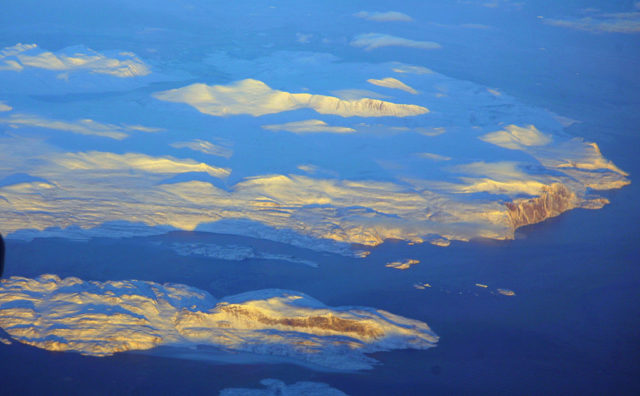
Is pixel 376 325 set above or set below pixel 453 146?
below

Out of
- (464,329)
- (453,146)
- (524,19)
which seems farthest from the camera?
(524,19)

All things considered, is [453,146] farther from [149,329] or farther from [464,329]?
[149,329]

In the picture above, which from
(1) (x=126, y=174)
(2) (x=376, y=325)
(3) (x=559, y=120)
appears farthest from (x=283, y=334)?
(3) (x=559, y=120)

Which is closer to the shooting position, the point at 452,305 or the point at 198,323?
the point at 198,323

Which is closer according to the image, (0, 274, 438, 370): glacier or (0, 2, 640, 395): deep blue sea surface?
(0, 2, 640, 395): deep blue sea surface

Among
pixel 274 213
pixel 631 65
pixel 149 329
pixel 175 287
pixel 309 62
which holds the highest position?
pixel 631 65

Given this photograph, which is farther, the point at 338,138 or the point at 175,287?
the point at 338,138

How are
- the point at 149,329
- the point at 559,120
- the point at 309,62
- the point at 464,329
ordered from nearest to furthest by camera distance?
1. the point at 149,329
2. the point at 464,329
3. the point at 559,120
4. the point at 309,62

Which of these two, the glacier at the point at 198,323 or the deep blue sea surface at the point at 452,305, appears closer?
the deep blue sea surface at the point at 452,305

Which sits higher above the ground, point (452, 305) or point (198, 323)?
point (452, 305)

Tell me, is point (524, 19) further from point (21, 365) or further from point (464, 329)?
point (21, 365)

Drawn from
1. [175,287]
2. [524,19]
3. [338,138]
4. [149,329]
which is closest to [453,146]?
[338,138]
